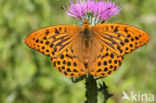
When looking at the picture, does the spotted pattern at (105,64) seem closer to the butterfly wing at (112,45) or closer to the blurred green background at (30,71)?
the butterfly wing at (112,45)

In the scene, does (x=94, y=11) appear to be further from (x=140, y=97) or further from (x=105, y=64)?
(x=140, y=97)

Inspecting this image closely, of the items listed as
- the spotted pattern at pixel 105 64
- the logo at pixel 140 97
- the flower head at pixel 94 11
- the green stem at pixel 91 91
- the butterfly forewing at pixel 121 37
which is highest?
the flower head at pixel 94 11

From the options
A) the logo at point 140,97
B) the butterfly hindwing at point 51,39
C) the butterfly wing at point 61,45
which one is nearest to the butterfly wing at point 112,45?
the butterfly wing at point 61,45

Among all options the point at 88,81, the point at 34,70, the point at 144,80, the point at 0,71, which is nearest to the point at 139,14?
the point at 144,80

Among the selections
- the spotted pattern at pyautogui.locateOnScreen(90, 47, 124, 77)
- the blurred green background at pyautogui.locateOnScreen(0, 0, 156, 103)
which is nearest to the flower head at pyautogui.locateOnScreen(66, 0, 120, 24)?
the spotted pattern at pyautogui.locateOnScreen(90, 47, 124, 77)

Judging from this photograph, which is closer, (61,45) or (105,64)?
(105,64)

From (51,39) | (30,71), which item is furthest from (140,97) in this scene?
(30,71)

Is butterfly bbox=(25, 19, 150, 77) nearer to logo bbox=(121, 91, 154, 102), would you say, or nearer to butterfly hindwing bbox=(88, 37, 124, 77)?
butterfly hindwing bbox=(88, 37, 124, 77)

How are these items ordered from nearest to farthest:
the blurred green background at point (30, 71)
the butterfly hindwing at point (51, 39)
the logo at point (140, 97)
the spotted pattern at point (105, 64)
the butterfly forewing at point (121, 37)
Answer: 1. the spotted pattern at point (105, 64)
2. the butterfly forewing at point (121, 37)
3. the butterfly hindwing at point (51, 39)
4. the logo at point (140, 97)
5. the blurred green background at point (30, 71)
